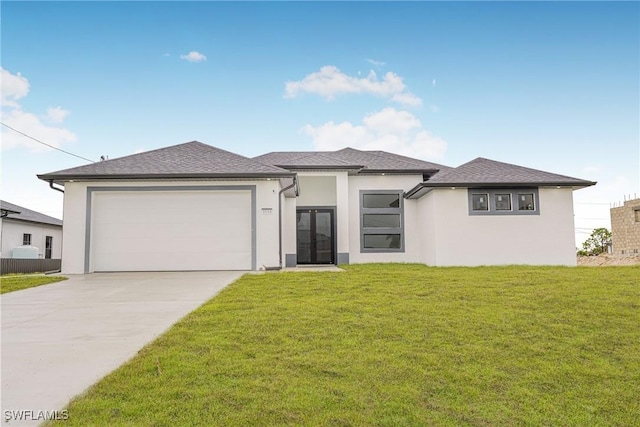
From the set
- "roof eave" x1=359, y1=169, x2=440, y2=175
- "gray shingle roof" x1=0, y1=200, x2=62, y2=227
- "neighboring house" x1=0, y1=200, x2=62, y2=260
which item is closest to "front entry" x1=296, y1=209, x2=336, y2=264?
"roof eave" x1=359, y1=169, x2=440, y2=175

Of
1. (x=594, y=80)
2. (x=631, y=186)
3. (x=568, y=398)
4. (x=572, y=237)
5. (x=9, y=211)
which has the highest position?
(x=594, y=80)

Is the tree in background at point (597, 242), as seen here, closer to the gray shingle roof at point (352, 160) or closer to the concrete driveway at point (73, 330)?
the gray shingle roof at point (352, 160)

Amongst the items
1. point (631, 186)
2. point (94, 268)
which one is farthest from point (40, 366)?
point (631, 186)

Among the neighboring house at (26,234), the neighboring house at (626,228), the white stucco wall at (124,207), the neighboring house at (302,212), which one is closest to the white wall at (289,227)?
the neighboring house at (302,212)

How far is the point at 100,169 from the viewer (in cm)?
1167

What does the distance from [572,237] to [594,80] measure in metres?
5.74

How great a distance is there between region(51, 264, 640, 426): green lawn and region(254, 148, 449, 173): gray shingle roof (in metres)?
9.40

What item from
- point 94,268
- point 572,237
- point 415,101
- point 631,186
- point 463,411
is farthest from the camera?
point 631,186

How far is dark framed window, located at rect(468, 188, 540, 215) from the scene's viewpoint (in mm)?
12961

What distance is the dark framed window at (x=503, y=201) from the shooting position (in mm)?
12961

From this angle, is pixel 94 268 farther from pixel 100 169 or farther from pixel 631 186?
pixel 631 186

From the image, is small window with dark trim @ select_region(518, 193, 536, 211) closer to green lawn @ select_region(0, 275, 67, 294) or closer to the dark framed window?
the dark framed window

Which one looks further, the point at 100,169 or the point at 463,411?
the point at 100,169

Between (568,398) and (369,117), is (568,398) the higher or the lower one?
the lower one
